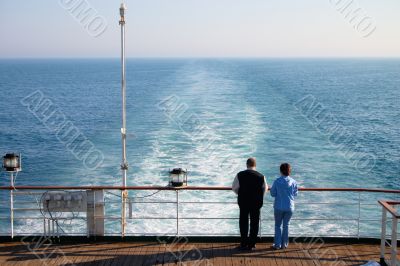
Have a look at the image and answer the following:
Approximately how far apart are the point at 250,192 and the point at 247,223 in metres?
0.49

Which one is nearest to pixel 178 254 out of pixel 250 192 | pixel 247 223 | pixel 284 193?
pixel 247 223

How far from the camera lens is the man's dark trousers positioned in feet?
22.2

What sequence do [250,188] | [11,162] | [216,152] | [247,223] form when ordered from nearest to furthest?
[250,188] < [247,223] < [11,162] < [216,152]

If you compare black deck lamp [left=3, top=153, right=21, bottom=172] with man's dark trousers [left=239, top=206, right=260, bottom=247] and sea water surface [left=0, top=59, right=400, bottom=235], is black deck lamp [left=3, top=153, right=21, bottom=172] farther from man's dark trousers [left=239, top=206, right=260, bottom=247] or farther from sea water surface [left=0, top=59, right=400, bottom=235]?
man's dark trousers [left=239, top=206, right=260, bottom=247]

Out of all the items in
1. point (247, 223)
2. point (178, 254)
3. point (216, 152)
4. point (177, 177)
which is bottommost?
point (216, 152)

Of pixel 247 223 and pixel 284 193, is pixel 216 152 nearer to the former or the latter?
pixel 247 223

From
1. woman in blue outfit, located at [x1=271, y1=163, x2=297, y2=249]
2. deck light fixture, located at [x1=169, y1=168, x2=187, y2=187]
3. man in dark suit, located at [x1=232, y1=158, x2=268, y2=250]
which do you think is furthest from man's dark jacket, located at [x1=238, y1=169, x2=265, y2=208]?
deck light fixture, located at [x1=169, y1=168, x2=187, y2=187]

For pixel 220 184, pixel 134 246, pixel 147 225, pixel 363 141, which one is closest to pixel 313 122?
pixel 363 141

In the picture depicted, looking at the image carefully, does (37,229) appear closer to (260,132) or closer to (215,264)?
(215,264)

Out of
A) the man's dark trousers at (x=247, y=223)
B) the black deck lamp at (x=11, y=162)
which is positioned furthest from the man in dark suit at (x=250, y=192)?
the black deck lamp at (x=11, y=162)

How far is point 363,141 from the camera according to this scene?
31328 millimetres

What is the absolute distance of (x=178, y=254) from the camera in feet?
22.0

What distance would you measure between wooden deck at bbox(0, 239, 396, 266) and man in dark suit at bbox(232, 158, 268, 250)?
36 cm

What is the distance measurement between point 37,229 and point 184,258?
24.1 feet
